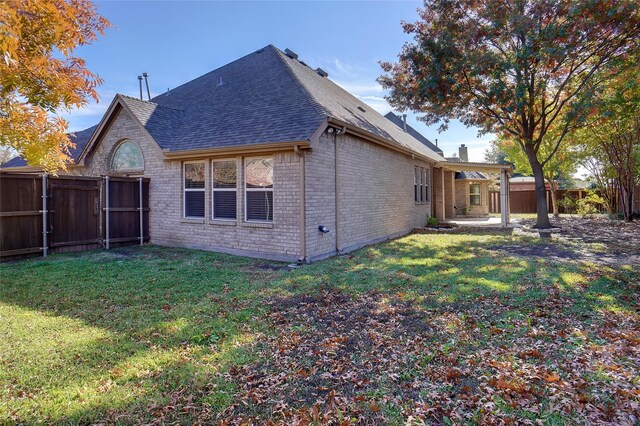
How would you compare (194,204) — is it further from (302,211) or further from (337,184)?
(337,184)

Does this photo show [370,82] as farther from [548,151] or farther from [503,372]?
[503,372]

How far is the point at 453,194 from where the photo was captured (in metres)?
23.3

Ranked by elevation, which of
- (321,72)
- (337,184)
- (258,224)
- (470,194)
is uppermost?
(321,72)

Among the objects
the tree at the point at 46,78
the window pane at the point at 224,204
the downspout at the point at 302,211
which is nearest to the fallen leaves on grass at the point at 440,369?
the downspout at the point at 302,211

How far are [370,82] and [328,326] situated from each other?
15.3 metres

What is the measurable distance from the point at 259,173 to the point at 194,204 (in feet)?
9.07

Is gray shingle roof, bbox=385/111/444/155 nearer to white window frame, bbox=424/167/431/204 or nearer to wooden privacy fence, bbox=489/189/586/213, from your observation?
wooden privacy fence, bbox=489/189/586/213

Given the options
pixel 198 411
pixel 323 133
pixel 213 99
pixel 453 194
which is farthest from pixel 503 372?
pixel 453 194

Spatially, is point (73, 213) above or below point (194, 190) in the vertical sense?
below

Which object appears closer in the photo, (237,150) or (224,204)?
(237,150)

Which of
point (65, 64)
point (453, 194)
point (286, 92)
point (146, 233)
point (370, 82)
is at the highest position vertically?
point (370, 82)

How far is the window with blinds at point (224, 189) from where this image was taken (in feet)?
32.4

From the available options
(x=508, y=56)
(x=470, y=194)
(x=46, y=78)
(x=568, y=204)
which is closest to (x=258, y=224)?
(x=46, y=78)

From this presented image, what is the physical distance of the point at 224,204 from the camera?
10.1m
